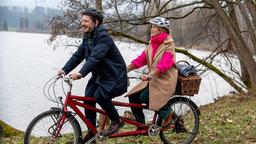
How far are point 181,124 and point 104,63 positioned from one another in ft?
5.05

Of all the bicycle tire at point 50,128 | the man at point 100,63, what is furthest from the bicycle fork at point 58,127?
the man at point 100,63

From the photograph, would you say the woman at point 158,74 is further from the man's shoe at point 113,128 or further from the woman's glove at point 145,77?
the man's shoe at point 113,128

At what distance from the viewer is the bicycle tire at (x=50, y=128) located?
4.96m

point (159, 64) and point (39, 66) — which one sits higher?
point (159, 64)

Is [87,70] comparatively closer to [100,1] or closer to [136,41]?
[100,1]

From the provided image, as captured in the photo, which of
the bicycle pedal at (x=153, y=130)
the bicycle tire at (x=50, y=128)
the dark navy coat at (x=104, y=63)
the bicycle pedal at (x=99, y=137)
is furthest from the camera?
the bicycle pedal at (x=153, y=130)

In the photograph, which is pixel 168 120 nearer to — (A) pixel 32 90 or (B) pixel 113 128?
(B) pixel 113 128

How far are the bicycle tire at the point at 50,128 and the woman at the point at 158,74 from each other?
2.83 ft

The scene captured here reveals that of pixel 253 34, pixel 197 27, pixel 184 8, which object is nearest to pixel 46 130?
pixel 253 34

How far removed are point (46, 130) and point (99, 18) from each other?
1407 mm

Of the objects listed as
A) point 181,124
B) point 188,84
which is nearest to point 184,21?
point 181,124

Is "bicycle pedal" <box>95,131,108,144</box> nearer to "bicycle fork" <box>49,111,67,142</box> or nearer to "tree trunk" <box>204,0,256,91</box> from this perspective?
"bicycle fork" <box>49,111,67,142</box>

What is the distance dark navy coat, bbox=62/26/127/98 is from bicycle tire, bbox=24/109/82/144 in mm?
463

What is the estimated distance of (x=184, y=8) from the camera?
1590 cm
